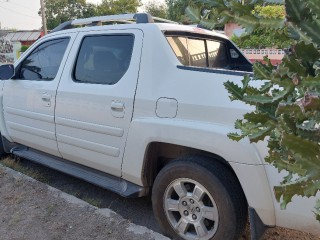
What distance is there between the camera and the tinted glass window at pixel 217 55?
4375mm

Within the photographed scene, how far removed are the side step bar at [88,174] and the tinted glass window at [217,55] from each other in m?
1.63

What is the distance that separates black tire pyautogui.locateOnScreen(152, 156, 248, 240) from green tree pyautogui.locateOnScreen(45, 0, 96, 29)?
63693 mm

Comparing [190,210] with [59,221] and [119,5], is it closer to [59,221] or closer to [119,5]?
[59,221]

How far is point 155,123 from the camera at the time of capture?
318 centimetres

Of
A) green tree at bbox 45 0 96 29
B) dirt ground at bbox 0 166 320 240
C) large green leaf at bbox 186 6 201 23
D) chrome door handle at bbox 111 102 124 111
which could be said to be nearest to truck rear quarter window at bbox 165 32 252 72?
chrome door handle at bbox 111 102 124 111

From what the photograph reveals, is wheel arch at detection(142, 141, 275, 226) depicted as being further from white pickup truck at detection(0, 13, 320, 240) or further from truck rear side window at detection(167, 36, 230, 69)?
truck rear side window at detection(167, 36, 230, 69)

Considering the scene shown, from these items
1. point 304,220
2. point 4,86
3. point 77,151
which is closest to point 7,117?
point 4,86

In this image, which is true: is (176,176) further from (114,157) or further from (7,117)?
(7,117)

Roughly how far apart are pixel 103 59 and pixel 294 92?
2.88 m

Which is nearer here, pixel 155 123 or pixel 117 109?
pixel 155 123

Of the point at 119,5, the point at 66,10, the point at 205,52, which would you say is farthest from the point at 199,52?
the point at 66,10

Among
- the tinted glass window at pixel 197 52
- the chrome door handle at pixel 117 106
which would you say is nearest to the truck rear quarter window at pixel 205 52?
the tinted glass window at pixel 197 52

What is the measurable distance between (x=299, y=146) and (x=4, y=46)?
23161mm

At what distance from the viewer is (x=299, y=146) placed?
1.10 meters
